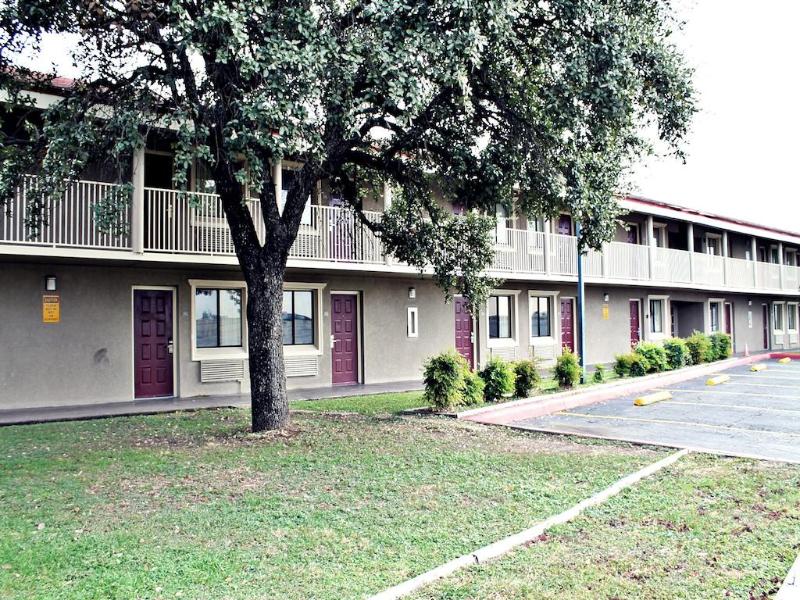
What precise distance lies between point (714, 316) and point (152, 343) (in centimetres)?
2584

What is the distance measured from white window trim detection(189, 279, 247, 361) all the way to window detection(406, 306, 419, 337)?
491 centimetres

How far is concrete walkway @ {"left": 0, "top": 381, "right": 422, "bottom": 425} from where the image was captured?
11.6 m

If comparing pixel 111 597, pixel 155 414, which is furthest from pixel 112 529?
pixel 155 414

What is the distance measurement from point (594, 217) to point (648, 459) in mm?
3770

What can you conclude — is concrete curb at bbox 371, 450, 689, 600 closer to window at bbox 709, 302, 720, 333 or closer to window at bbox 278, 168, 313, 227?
window at bbox 278, 168, 313, 227

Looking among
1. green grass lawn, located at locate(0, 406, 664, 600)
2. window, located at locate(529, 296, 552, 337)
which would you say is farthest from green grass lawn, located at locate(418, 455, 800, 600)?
window, located at locate(529, 296, 552, 337)

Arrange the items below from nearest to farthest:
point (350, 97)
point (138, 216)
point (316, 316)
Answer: point (350, 97)
point (138, 216)
point (316, 316)

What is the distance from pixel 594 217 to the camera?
32.6ft

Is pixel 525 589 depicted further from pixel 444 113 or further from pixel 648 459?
pixel 444 113

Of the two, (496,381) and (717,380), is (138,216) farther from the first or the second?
(717,380)

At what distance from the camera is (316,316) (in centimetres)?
1675

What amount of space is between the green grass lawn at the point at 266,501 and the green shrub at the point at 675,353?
34.9ft

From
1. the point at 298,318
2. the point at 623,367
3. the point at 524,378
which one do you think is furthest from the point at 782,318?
the point at 298,318

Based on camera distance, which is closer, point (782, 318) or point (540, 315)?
point (540, 315)
